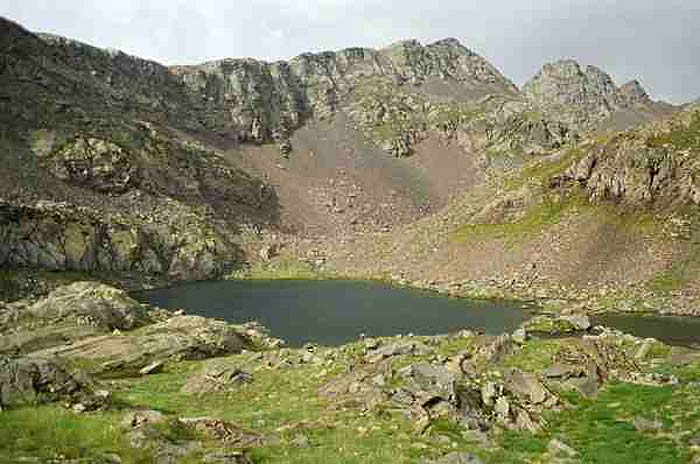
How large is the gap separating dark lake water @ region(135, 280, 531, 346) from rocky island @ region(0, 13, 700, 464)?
6.94 meters

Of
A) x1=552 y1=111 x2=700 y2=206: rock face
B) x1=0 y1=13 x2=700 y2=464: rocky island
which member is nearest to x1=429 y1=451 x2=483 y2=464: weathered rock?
x1=0 y1=13 x2=700 y2=464: rocky island

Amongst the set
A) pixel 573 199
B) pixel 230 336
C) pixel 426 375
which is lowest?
pixel 230 336

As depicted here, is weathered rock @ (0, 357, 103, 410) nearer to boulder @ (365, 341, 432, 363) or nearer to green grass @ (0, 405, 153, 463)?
green grass @ (0, 405, 153, 463)

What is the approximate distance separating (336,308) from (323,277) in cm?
4440

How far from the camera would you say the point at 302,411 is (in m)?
29.6

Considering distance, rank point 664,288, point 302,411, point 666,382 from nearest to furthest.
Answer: point 302,411 → point 666,382 → point 664,288

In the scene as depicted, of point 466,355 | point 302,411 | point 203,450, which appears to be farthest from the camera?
point 466,355

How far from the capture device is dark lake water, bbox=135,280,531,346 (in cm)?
8269

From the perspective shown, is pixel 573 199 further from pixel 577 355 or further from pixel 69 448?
pixel 69 448

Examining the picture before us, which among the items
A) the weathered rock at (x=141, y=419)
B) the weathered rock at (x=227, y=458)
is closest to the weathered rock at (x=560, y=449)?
the weathered rock at (x=227, y=458)

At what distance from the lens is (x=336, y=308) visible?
100562mm

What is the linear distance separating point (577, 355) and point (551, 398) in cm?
807

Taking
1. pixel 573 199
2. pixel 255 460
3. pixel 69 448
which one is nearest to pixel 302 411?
pixel 255 460

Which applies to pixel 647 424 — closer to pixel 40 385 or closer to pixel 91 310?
pixel 40 385
